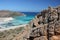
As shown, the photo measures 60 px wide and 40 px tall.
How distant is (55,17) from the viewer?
1530 centimetres

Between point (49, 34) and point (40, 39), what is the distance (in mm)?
759

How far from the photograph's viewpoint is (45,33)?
13.3 m

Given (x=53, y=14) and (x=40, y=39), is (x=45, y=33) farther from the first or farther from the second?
(x=53, y=14)

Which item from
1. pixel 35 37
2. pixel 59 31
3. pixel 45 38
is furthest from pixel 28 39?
pixel 59 31

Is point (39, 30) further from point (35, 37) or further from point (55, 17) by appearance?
point (55, 17)

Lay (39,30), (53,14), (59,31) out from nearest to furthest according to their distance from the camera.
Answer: (59,31) < (39,30) < (53,14)

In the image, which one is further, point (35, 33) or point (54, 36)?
point (35, 33)

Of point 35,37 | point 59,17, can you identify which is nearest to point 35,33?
point 35,37

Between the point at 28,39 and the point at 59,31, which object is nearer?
the point at 59,31

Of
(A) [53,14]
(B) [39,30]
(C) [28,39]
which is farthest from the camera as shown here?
(A) [53,14]

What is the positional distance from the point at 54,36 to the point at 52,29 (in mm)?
514

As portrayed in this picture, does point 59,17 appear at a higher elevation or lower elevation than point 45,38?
higher

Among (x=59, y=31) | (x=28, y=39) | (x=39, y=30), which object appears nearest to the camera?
(x=59, y=31)

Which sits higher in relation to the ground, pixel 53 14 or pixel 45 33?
pixel 53 14
